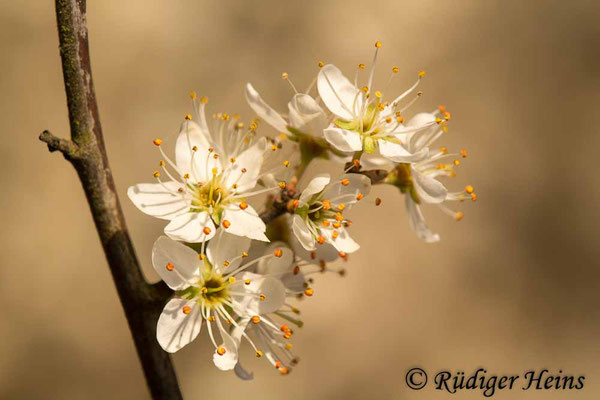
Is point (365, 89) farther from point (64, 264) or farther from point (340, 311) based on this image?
point (64, 264)

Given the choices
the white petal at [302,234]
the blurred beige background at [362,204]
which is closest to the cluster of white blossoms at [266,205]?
the white petal at [302,234]

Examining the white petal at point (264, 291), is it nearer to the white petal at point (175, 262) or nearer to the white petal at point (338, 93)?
the white petal at point (175, 262)

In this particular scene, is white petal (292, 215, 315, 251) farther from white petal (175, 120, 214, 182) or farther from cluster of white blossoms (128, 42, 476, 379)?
white petal (175, 120, 214, 182)

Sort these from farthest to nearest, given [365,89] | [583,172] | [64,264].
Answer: [583,172] < [64,264] < [365,89]

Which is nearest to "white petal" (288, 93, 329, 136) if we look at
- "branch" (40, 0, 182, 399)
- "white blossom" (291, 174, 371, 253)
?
"white blossom" (291, 174, 371, 253)

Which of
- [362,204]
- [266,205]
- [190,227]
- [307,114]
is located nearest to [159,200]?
[190,227]

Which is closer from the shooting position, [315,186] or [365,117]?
[315,186]

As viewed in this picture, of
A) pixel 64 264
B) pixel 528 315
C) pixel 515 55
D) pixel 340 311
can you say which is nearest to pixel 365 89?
pixel 340 311

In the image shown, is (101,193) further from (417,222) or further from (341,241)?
(417,222)
